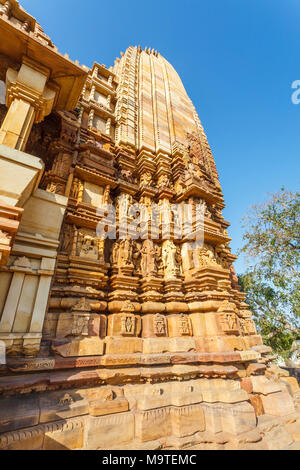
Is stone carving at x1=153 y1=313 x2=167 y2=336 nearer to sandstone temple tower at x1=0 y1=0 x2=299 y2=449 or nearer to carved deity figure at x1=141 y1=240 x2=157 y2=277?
sandstone temple tower at x1=0 y1=0 x2=299 y2=449

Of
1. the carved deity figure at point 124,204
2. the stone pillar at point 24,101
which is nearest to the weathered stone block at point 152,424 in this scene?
the carved deity figure at point 124,204

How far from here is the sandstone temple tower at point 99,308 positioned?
9.93ft

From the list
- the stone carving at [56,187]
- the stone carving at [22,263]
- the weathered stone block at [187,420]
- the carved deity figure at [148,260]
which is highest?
the stone carving at [56,187]

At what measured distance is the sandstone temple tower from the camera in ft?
9.93

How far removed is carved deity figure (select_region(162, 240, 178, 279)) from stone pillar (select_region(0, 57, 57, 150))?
3.98 meters

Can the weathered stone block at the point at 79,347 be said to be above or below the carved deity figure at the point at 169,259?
below

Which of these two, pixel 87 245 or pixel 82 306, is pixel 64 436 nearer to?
pixel 82 306

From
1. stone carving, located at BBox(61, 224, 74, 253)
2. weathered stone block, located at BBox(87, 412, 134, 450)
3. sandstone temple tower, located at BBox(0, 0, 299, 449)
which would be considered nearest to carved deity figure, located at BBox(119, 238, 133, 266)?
sandstone temple tower, located at BBox(0, 0, 299, 449)

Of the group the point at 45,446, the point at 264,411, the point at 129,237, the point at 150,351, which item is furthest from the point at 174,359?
the point at 129,237

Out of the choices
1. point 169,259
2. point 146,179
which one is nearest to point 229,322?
point 169,259

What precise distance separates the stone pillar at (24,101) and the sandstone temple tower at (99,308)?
0.07 feet

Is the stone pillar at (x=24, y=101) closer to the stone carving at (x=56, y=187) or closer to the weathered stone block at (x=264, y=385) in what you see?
the stone carving at (x=56, y=187)

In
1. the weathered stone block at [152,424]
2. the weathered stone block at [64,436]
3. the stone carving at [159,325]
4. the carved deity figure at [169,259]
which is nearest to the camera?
the weathered stone block at [64,436]
